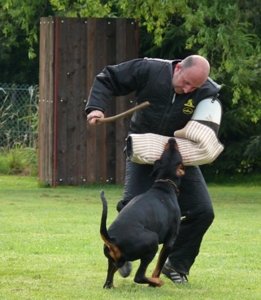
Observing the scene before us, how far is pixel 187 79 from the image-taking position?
6.40 meters

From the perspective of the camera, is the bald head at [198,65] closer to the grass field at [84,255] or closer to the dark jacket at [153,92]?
the dark jacket at [153,92]

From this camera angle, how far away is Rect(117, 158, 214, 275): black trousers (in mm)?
6806

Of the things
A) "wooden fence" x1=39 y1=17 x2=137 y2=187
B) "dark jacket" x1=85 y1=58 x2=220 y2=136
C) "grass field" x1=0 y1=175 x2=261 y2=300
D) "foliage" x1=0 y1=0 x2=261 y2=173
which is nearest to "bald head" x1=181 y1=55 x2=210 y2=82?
"dark jacket" x1=85 y1=58 x2=220 y2=136

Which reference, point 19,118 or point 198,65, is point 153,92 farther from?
point 19,118

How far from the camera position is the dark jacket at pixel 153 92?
655 centimetres

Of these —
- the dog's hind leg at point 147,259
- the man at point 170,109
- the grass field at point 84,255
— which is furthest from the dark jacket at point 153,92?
the grass field at point 84,255

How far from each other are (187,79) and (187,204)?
41.5 inches

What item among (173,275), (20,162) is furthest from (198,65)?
(20,162)

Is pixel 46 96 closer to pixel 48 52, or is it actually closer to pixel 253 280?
pixel 48 52

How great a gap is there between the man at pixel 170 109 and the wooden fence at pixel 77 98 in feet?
31.2

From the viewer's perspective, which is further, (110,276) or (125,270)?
(110,276)

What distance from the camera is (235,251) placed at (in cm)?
864

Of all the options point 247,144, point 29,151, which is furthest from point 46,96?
point 247,144

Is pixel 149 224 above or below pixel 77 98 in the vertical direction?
above
